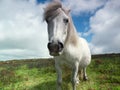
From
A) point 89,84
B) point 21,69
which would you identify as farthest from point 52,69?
point 89,84

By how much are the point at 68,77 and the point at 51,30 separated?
6.30m

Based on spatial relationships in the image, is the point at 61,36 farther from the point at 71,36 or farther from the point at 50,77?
the point at 50,77

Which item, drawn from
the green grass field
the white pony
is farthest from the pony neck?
the green grass field

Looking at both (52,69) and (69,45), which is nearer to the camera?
(69,45)

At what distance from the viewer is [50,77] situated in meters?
15.7

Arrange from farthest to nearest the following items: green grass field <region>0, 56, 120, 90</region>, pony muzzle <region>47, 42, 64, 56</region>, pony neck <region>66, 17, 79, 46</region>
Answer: green grass field <region>0, 56, 120, 90</region> < pony neck <region>66, 17, 79, 46</region> < pony muzzle <region>47, 42, 64, 56</region>

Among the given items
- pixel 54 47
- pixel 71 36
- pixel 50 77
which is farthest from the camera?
pixel 50 77

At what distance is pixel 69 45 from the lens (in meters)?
10.2

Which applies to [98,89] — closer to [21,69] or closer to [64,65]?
[64,65]

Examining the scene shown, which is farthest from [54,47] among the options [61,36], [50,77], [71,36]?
[50,77]

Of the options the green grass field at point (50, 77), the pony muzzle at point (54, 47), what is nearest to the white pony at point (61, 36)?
the pony muzzle at point (54, 47)

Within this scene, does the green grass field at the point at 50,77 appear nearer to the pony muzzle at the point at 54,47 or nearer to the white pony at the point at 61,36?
the white pony at the point at 61,36

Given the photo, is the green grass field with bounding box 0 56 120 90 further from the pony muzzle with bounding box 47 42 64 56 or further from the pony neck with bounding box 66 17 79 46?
the pony muzzle with bounding box 47 42 64 56

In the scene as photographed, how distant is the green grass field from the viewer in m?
13.7
